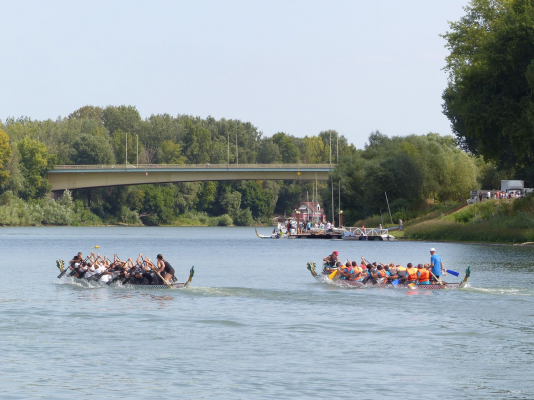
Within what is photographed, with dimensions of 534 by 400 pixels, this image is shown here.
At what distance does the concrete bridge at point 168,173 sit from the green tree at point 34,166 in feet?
5.49

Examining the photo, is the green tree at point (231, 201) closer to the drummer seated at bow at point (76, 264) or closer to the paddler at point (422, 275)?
the drummer seated at bow at point (76, 264)

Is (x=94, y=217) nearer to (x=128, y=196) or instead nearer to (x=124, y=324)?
(x=128, y=196)

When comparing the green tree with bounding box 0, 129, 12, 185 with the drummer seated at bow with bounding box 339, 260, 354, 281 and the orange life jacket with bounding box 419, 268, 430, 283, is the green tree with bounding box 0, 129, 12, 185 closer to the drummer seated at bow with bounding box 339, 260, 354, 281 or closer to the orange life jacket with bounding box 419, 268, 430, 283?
the drummer seated at bow with bounding box 339, 260, 354, 281

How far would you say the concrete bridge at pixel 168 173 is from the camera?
13488 centimetres

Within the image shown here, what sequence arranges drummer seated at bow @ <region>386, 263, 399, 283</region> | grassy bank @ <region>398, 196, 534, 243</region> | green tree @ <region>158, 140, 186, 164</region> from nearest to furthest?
drummer seated at bow @ <region>386, 263, 399, 283</region> → grassy bank @ <region>398, 196, 534, 243</region> → green tree @ <region>158, 140, 186, 164</region>

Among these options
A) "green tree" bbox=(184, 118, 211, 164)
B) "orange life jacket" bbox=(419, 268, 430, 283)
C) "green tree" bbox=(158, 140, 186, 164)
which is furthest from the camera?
"green tree" bbox=(184, 118, 211, 164)

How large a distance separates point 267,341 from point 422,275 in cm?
1485

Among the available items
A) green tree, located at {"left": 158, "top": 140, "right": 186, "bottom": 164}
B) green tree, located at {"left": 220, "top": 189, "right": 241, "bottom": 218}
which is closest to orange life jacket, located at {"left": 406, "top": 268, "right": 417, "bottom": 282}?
green tree, located at {"left": 158, "top": 140, "right": 186, "bottom": 164}

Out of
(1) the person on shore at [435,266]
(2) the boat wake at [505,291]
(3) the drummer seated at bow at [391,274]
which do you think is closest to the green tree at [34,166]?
(3) the drummer seated at bow at [391,274]

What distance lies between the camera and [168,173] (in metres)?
138

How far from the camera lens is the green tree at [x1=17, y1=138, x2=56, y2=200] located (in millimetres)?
137250

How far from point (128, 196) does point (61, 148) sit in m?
16.3

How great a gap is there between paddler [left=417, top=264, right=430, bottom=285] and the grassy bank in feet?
113

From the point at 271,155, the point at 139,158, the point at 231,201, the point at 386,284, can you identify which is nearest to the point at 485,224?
the point at 386,284
